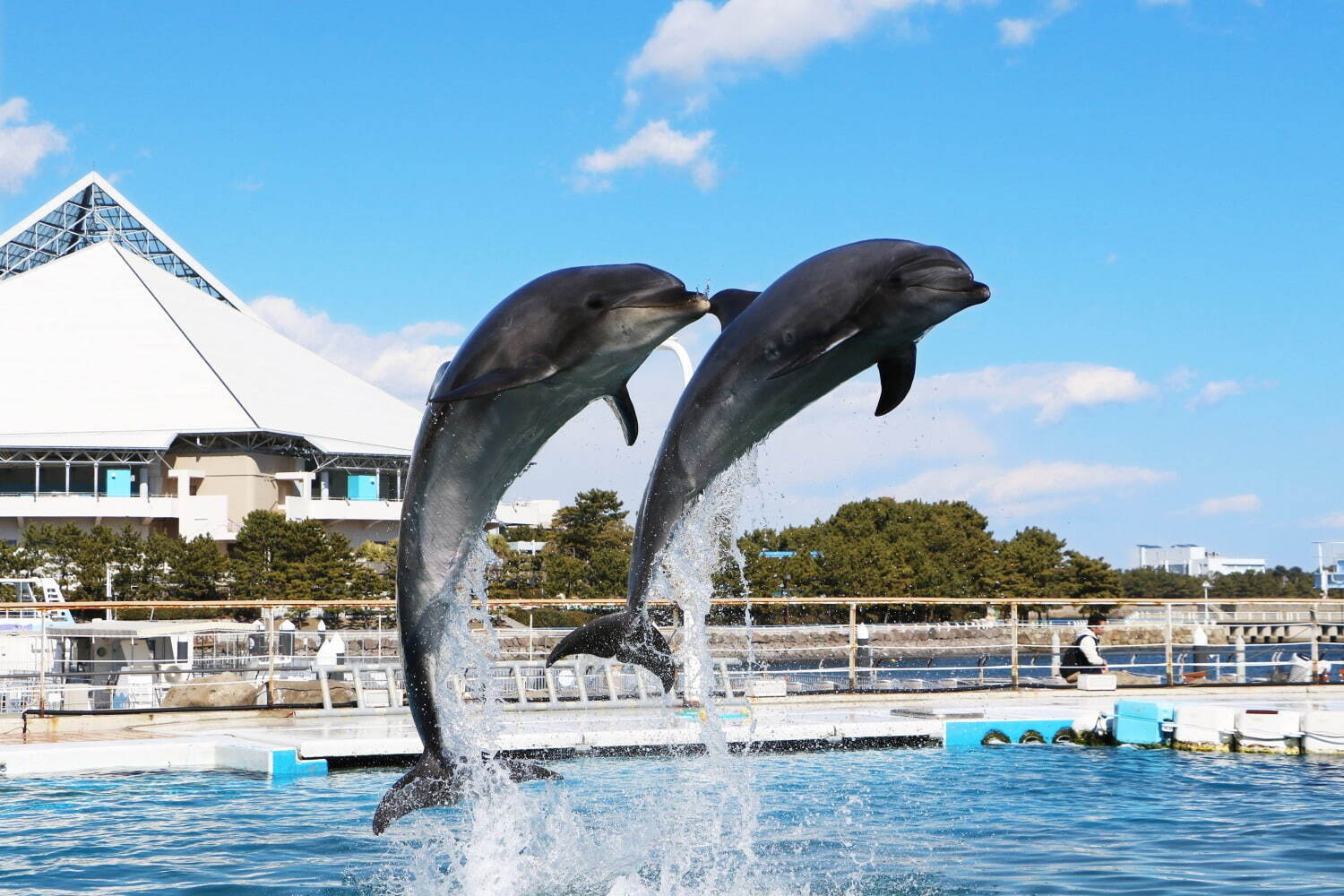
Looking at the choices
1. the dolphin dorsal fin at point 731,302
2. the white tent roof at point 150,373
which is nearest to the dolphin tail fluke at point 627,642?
the dolphin dorsal fin at point 731,302

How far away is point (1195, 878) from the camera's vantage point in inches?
277

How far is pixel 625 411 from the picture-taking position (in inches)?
185

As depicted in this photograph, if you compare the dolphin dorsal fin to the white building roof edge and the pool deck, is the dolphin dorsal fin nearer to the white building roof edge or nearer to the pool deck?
the pool deck

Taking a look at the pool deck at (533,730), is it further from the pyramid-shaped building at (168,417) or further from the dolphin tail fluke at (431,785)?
the pyramid-shaped building at (168,417)

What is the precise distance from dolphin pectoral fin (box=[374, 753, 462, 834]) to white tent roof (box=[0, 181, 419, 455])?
57.9 m

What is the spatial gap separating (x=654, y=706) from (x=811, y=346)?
30.9ft

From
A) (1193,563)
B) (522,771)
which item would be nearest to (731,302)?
(522,771)

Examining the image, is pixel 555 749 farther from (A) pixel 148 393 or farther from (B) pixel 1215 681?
(A) pixel 148 393

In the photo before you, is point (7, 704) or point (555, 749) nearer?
point (555, 749)

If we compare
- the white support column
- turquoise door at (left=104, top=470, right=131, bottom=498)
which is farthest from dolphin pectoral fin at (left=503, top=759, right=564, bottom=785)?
turquoise door at (left=104, top=470, right=131, bottom=498)

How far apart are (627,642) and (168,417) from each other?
63.3 metres

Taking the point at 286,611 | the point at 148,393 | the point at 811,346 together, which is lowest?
the point at 286,611

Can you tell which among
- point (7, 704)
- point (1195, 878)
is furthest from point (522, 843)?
point (7, 704)

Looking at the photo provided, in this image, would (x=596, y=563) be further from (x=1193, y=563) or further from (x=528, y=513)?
(x=1193, y=563)
